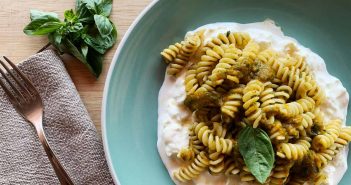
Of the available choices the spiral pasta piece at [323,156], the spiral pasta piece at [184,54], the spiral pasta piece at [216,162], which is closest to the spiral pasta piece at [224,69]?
the spiral pasta piece at [184,54]

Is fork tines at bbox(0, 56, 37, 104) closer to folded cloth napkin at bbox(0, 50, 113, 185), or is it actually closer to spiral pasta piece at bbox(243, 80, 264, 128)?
folded cloth napkin at bbox(0, 50, 113, 185)

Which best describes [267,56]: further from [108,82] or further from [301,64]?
[108,82]

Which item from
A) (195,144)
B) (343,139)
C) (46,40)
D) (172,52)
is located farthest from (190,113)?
(46,40)

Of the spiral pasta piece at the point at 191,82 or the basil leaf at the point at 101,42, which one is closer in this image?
the spiral pasta piece at the point at 191,82

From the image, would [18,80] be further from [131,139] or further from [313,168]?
[313,168]

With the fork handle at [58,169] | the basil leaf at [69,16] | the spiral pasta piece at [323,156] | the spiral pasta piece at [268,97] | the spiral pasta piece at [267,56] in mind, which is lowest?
the fork handle at [58,169]

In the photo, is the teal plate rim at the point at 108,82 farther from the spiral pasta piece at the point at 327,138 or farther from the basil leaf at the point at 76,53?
the spiral pasta piece at the point at 327,138
